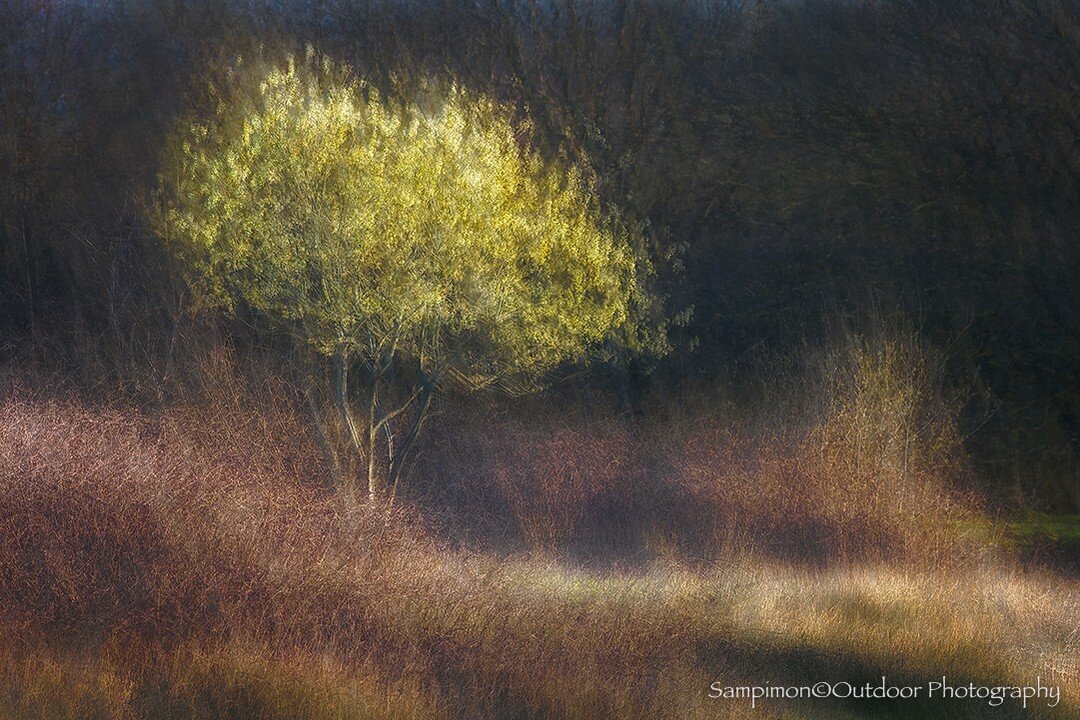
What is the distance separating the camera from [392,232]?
616 inches

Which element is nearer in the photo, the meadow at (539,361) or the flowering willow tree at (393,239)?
the meadow at (539,361)

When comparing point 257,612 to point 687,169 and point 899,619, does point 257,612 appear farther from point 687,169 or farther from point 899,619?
point 687,169

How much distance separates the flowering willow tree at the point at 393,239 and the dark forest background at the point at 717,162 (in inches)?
226

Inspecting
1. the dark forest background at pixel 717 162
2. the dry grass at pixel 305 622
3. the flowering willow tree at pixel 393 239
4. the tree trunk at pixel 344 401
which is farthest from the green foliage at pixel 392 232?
the dark forest background at pixel 717 162

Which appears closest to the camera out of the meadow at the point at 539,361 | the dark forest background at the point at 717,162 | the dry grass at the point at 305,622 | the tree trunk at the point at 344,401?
the dry grass at the point at 305,622

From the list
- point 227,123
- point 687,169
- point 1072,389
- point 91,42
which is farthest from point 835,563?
point 91,42

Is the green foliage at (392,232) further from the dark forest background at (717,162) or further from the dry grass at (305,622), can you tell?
the dark forest background at (717,162)

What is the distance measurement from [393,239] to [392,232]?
8 centimetres

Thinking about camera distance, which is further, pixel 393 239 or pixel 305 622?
pixel 393 239

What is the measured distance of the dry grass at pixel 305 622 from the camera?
781cm

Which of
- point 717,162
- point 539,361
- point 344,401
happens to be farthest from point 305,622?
point 717,162

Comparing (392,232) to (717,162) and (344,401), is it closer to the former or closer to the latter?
(344,401)

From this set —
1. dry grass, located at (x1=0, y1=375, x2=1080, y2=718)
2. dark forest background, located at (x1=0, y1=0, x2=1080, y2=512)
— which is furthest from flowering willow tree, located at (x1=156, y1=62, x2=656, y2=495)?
dark forest background, located at (x1=0, y1=0, x2=1080, y2=512)

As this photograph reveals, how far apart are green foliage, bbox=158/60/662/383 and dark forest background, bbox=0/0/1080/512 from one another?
598 centimetres
